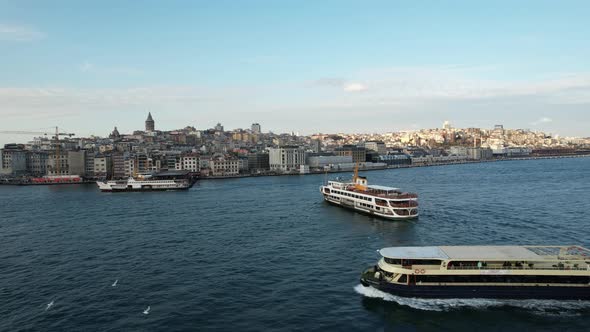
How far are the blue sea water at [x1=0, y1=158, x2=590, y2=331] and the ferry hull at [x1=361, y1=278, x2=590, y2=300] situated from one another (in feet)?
0.88

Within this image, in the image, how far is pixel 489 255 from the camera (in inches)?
614

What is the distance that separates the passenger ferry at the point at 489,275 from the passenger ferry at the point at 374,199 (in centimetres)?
1451

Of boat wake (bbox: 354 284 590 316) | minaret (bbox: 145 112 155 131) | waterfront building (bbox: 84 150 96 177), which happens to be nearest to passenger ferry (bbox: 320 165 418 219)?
boat wake (bbox: 354 284 590 316)

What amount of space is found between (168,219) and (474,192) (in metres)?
29.9

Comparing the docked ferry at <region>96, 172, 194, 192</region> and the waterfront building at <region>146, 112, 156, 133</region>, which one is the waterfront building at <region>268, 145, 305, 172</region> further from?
the waterfront building at <region>146, 112, 156, 133</region>

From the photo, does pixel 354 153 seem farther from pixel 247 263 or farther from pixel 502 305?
pixel 502 305

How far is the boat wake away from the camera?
14195 mm

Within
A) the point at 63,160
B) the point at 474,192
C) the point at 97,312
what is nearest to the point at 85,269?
the point at 97,312

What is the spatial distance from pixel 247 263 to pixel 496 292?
1007 centimetres

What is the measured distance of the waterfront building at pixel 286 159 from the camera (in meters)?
91.2

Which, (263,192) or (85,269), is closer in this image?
(85,269)

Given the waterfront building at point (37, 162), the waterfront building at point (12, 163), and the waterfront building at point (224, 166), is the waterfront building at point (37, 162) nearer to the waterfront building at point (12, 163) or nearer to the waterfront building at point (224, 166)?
the waterfront building at point (12, 163)

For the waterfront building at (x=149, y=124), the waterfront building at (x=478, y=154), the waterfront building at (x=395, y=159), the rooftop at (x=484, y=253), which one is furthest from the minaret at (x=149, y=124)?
the rooftop at (x=484, y=253)

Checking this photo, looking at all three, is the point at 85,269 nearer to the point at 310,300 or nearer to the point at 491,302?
the point at 310,300
